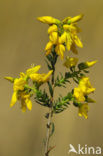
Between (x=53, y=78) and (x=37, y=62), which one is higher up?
(x=37, y=62)

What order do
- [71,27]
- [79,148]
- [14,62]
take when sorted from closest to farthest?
[71,27], [79,148], [14,62]

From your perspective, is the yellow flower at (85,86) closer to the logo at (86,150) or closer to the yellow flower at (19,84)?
the yellow flower at (19,84)

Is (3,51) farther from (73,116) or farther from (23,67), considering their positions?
(73,116)

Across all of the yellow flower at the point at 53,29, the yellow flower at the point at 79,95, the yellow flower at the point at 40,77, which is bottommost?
the yellow flower at the point at 79,95

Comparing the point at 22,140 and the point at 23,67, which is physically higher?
the point at 23,67

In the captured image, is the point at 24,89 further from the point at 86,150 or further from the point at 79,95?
the point at 86,150

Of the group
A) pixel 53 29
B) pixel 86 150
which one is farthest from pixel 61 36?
pixel 86 150

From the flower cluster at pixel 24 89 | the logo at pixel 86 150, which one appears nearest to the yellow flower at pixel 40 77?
the flower cluster at pixel 24 89

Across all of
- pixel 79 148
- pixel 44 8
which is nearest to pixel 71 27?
pixel 79 148
